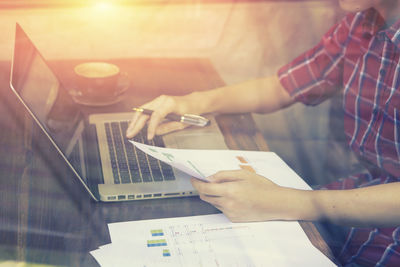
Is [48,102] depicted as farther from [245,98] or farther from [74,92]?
[245,98]

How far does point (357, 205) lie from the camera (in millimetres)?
883

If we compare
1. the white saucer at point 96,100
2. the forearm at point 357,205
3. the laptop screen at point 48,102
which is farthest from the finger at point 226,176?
the white saucer at point 96,100

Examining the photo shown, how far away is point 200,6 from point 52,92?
958 millimetres

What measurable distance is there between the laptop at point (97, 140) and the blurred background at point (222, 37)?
514 millimetres

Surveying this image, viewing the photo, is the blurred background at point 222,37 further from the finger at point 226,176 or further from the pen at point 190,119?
the finger at point 226,176

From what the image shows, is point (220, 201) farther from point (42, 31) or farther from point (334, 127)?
point (334, 127)

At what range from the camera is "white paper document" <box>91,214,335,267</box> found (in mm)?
718

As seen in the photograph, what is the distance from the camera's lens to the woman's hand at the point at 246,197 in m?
0.83

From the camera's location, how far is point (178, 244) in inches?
29.6

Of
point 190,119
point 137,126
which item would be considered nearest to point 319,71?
point 190,119

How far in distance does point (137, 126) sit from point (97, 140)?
0.10 meters

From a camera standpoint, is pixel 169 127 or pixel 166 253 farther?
pixel 169 127

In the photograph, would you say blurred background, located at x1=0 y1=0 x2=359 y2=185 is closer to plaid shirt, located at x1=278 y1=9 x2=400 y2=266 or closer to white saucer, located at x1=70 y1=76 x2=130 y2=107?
white saucer, located at x1=70 y1=76 x2=130 y2=107

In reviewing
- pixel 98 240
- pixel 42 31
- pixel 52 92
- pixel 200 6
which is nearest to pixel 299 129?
pixel 200 6
